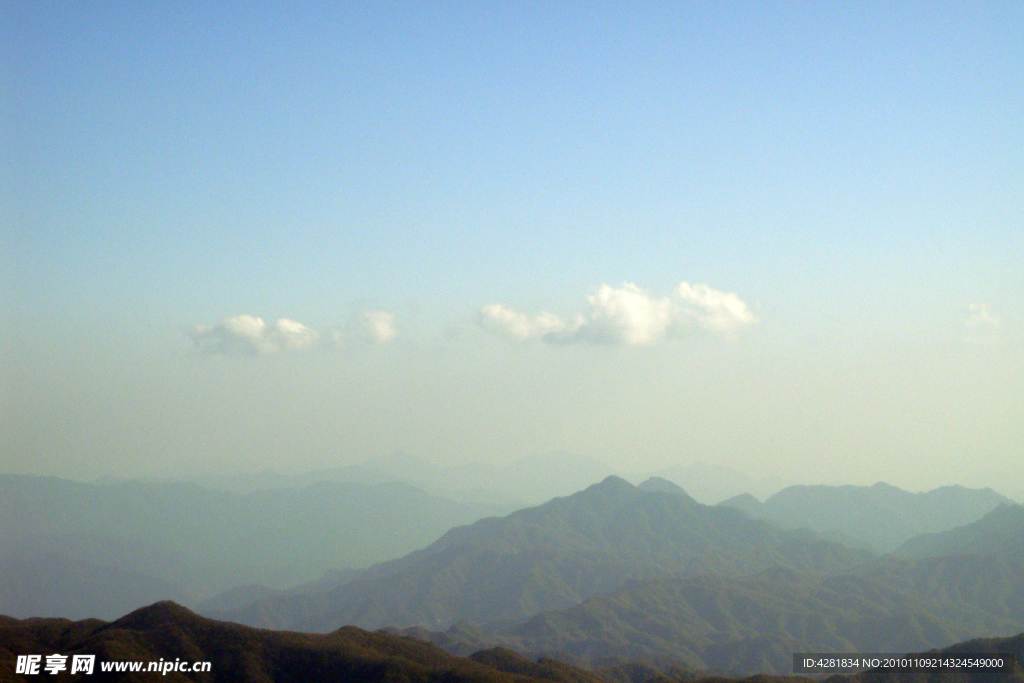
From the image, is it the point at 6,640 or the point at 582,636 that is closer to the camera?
the point at 6,640

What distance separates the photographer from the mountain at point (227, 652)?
3273 inches

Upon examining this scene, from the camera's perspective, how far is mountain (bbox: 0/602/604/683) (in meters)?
83.1

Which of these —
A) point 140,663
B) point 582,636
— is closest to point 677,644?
point 582,636

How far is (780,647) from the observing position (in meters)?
176

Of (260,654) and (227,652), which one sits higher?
(227,652)


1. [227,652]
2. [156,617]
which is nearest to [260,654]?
[227,652]

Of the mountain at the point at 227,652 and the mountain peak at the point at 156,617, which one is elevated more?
the mountain peak at the point at 156,617

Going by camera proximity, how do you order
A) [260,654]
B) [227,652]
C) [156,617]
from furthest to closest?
[156,617] → [260,654] → [227,652]

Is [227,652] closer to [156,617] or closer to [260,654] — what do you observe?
[260,654]

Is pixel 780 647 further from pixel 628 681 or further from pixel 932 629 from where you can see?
pixel 628 681

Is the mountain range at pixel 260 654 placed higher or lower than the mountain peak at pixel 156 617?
lower

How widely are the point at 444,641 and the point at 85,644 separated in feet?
310

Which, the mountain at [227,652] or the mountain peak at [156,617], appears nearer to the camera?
the mountain at [227,652]

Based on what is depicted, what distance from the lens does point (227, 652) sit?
8919 cm
